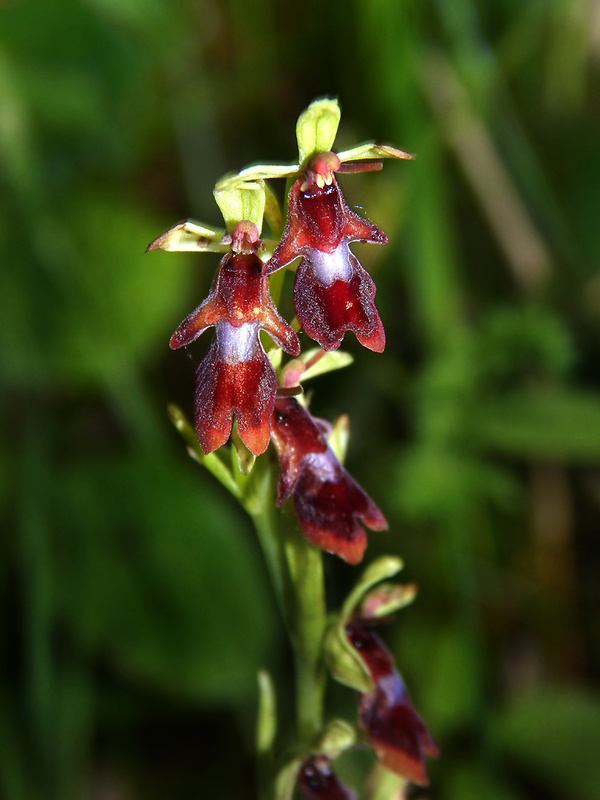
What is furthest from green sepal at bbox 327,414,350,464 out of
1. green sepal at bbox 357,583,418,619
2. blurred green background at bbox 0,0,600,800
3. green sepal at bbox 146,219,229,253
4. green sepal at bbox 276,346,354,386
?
blurred green background at bbox 0,0,600,800

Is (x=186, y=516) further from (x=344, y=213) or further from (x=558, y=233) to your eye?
(x=344, y=213)

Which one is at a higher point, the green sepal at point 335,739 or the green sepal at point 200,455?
the green sepal at point 200,455

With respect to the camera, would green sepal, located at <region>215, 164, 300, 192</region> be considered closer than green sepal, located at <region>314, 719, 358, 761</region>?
Yes

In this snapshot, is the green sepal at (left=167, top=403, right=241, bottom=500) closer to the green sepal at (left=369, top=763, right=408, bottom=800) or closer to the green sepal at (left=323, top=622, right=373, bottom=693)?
the green sepal at (left=323, top=622, right=373, bottom=693)

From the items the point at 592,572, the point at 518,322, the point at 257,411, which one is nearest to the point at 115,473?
the point at 518,322

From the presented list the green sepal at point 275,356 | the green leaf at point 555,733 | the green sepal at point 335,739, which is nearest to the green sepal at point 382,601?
the green sepal at point 335,739

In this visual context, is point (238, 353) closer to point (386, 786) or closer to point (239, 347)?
point (239, 347)

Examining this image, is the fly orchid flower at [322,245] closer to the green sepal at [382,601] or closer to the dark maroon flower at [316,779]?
the green sepal at [382,601]
